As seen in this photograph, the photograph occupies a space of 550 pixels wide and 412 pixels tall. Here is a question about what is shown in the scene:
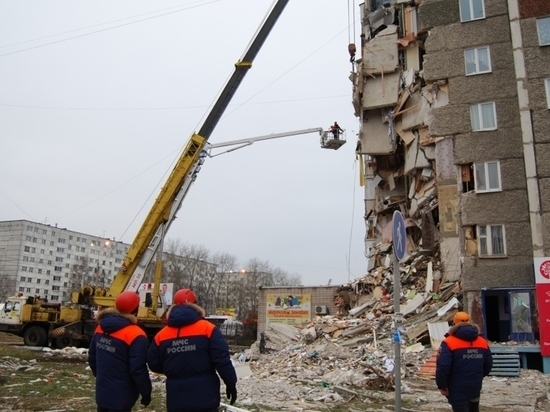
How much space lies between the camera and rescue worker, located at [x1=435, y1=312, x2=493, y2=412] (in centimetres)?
561

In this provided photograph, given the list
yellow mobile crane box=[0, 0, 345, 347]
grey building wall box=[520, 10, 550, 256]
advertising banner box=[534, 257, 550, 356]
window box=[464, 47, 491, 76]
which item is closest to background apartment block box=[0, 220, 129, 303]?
yellow mobile crane box=[0, 0, 345, 347]

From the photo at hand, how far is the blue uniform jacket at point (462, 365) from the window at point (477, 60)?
589 inches

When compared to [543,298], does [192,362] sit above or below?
below

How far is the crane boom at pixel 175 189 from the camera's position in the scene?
2070 centimetres

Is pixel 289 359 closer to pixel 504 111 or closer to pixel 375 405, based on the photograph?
pixel 375 405

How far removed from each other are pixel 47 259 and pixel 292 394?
98501 mm

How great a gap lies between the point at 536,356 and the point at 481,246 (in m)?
Answer: 3.90

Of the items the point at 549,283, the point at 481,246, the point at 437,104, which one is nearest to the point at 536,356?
the point at 549,283

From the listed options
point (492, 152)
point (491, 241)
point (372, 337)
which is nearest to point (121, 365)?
point (372, 337)

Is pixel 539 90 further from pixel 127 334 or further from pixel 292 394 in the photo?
pixel 127 334

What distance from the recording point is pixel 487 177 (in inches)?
693

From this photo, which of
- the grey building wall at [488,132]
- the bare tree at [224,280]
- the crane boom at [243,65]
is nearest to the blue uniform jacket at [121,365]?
the grey building wall at [488,132]

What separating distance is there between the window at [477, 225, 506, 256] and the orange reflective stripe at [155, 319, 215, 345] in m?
14.7

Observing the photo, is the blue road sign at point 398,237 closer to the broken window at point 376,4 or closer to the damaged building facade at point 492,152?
the damaged building facade at point 492,152
